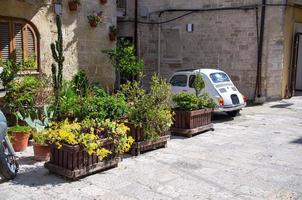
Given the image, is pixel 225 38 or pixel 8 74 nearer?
pixel 8 74

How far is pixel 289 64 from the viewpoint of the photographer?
1491cm

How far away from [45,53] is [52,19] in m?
0.96

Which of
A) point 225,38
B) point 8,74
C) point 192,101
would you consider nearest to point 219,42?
point 225,38

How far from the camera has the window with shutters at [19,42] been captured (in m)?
9.01

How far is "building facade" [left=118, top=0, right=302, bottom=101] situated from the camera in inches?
551

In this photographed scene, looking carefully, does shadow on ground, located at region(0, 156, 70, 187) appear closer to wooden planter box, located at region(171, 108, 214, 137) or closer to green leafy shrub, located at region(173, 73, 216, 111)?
wooden planter box, located at region(171, 108, 214, 137)

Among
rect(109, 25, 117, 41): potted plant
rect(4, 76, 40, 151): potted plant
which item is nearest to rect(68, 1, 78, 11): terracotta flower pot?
rect(109, 25, 117, 41): potted plant

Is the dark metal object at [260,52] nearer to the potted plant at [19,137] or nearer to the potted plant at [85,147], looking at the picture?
the potted plant at [85,147]

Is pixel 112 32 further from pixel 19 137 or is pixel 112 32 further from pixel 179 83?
pixel 19 137

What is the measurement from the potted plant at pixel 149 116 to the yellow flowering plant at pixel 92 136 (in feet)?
1.95

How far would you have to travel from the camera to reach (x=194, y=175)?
230 inches

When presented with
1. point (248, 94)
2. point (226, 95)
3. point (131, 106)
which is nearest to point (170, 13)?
point (248, 94)

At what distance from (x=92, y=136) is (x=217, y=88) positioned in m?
6.03

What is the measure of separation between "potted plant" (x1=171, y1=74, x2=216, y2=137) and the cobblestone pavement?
0.90 feet
